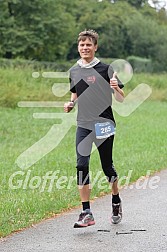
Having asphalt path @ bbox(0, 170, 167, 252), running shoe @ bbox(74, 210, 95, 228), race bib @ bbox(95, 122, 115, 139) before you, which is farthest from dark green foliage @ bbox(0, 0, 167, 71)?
running shoe @ bbox(74, 210, 95, 228)

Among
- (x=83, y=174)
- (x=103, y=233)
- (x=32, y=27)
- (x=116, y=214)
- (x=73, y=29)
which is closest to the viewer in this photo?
(x=103, y=233)

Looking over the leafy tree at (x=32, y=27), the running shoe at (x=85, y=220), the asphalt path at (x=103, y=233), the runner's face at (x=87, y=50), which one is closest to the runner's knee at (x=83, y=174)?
the running shoe at (x=85, y=220)

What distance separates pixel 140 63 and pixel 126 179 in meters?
52.6

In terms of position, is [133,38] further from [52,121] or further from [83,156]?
[83,156]

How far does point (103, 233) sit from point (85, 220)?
0.31 meters

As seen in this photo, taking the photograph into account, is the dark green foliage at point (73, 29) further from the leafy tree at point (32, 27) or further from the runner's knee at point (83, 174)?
the runner's knee at point (83, 174)

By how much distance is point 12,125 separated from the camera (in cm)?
2050

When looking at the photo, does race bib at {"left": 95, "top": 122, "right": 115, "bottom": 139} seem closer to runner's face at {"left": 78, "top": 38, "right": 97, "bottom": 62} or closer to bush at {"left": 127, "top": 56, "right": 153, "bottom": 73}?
runner's face at {"left": 78, "top": 38, "right": 97, "bottom": 62}

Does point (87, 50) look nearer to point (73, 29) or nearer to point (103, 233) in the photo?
point (103, 233)

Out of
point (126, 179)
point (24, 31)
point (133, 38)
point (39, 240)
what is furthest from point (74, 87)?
point (133, 38)

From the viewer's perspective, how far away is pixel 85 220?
22.2 feet

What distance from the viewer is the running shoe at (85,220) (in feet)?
22.1

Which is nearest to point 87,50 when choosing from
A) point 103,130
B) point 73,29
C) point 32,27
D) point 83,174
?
point 103,130

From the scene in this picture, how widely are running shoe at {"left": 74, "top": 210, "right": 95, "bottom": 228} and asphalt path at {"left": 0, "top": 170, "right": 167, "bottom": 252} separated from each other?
2.1 inches
